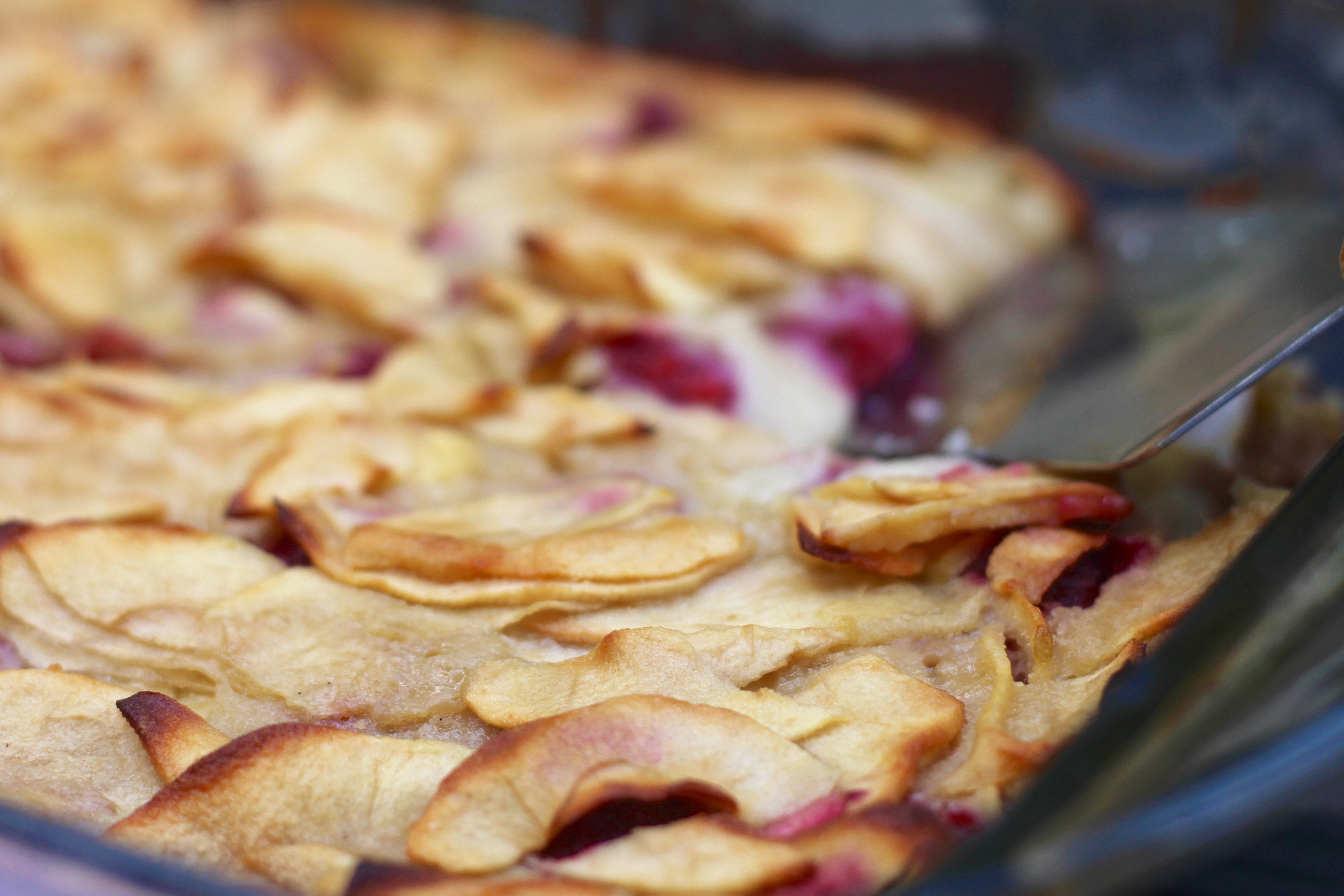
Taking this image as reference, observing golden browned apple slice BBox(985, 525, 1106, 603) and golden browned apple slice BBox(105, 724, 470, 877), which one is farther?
golden browned apple slice BBox(985, 525, 1106, 603)

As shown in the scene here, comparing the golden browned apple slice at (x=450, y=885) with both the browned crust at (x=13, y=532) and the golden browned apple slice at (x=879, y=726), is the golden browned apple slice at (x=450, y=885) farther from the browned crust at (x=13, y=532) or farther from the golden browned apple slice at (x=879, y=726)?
the browned crust at (x=13, y=532)

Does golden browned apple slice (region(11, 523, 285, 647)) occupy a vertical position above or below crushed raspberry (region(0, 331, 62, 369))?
below

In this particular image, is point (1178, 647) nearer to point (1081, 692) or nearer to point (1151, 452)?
point (1081, 692)

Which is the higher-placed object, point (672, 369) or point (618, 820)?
point (672, 369)

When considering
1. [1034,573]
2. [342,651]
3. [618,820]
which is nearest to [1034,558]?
[1034,573]

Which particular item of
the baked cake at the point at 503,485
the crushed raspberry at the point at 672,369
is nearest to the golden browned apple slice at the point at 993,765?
the baked cake at the point at 503,485

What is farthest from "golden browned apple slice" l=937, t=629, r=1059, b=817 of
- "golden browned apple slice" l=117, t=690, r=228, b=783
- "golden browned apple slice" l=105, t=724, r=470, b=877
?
"golden browned apple slice" l=117, t=690, r=228, b=783

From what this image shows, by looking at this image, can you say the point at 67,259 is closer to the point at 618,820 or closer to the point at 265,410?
the point at 265,410

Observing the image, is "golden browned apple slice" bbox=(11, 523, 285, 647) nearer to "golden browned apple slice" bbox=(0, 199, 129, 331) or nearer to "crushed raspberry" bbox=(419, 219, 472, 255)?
"golden browned apple slice" bbox=(0, 199, 129, 331)
